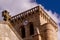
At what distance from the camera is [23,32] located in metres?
53.8

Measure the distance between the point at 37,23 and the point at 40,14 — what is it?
2.04m

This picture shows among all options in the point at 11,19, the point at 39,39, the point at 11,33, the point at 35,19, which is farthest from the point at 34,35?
the point at 11,33

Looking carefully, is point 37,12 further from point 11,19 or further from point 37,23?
point 11,19

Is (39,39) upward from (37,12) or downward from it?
downward

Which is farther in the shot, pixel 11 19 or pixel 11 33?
pixel 11 19

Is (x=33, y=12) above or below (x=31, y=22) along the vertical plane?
above

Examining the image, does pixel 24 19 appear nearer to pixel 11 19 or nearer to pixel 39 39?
pixel 11 19

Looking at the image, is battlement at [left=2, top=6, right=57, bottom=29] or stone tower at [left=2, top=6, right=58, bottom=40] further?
battlement at [left=2, top=6, right=57, bottom=29]

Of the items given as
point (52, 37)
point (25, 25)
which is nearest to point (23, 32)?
point (25, 25)

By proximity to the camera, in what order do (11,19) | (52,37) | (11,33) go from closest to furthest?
1. (11,33)
2. (52,37)
3. (11,19)

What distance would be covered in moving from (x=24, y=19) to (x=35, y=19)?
2.79 meters

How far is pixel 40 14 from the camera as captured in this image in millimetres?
52656

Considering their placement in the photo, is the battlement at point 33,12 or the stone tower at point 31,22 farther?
the battlement at point 33,12

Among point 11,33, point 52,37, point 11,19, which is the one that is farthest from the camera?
point 11,19
